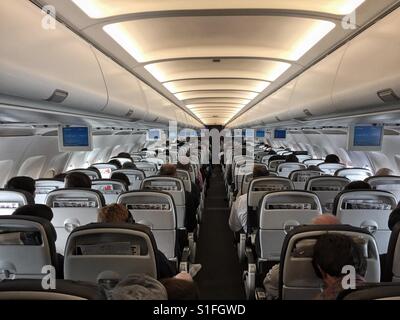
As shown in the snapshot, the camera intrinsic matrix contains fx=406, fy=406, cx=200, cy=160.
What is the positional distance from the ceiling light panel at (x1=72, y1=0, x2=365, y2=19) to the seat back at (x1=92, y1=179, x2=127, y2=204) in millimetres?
3231

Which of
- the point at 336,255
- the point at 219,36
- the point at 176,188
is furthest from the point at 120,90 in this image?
the point at 336,255

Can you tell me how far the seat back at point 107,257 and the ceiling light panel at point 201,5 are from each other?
1.80 m

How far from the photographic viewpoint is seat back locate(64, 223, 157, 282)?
2.92 m

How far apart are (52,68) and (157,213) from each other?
7.67 feet

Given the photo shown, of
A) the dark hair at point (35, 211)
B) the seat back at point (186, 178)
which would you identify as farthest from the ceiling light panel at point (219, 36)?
the seat back at point (186, 178)

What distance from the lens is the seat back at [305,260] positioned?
9.67 ft

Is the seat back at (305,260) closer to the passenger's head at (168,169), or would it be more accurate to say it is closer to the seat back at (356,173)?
the passenger's head at (168,169)

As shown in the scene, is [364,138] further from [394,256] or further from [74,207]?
[74,207]

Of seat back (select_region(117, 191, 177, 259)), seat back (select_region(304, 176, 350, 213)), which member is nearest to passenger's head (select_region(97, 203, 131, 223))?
seat back (select_region(117, 191, 177, 259))

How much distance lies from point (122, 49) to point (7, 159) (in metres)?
5.24

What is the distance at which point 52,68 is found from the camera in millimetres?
3188

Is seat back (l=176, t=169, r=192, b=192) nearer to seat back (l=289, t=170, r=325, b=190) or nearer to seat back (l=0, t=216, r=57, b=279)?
seat back (l=289, t=170, r=325, b=190)
